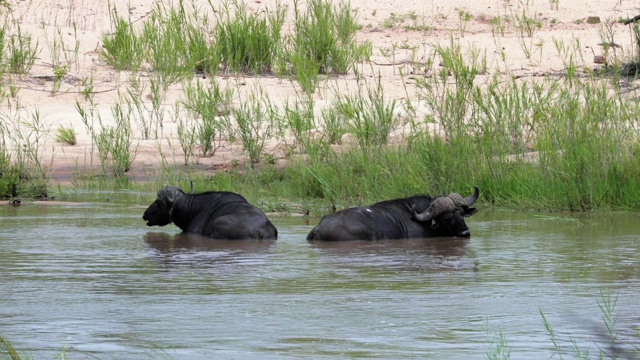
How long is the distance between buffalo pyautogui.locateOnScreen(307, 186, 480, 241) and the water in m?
0.19

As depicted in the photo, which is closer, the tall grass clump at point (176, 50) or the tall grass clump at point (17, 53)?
the tall grass clump at point (176, 50)

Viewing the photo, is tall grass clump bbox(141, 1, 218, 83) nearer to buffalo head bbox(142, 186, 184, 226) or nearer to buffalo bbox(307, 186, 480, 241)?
buffalo head bbox(142, 186, 184, 226)

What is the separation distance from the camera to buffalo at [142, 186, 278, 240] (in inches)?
372

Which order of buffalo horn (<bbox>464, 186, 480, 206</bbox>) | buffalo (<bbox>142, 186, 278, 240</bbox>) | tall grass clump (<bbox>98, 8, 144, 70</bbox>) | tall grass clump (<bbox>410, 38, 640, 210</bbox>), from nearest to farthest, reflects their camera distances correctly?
buffalo (<bbox>142, 186, 278, 240</bbox>)
buffalo horn (<bbox>464, 186, 480, 206</bbox>)
tall grass clump (<bbox>410, 38, 640, 210</bbox>)
tall grass clump (<bbox>98, 8, 144, 70</bbox>)

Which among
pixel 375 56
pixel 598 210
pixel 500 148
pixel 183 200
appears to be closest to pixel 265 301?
pixel 183 200

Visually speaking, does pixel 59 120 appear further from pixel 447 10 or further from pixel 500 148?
pixel 447 10

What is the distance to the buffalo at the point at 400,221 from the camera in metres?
9.29

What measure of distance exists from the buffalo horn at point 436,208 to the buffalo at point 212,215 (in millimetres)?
1282

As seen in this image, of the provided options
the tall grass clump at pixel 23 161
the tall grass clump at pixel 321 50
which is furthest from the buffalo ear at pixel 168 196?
the tall grass clump at pixel 321 50

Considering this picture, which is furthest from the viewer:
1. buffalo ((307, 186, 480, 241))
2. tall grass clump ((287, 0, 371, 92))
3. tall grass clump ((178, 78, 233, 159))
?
tall grass clump ((287, 0, 371, 92))

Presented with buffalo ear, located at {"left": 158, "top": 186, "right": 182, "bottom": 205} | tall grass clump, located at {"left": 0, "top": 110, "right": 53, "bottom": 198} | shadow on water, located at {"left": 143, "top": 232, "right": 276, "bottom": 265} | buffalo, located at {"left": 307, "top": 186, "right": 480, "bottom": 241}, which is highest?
tall grass clump, located at {"left": 0, "top": 110, "right": 53, "bottom": 198}

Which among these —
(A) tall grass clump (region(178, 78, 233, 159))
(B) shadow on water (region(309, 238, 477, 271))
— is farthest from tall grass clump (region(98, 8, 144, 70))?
(B) shadow on water (region(309, 238, 477, 271))

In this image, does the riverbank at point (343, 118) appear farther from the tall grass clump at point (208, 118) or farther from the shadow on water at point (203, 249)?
the shadow on water at point (203, 249)

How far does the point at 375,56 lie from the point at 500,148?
333 inches
